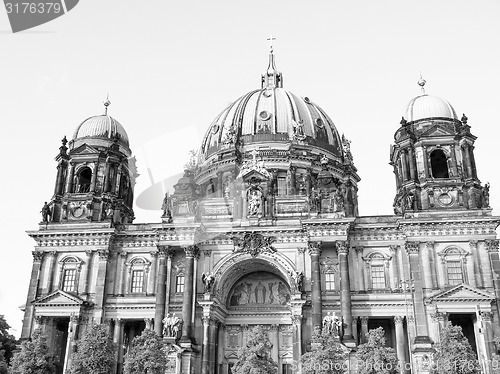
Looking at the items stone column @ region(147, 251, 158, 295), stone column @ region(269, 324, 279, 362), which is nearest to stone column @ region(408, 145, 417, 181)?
stone column @ region(269, 324, 279, 362)

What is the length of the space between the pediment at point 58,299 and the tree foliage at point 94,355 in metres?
7.80

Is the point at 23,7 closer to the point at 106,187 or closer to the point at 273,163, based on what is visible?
the point at 106,187

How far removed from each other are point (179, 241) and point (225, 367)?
37.4 feet

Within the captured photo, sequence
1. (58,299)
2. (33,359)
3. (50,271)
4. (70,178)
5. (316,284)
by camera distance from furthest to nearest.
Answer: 1. (70,178)
2. (50,271)
3. (58,299)
4. (316,284)
5. (33,359)

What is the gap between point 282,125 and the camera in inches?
2586

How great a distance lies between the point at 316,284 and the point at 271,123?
2404 cm

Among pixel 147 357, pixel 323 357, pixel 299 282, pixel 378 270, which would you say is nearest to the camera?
pixel 323 357

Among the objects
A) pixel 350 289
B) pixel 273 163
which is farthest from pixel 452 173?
pixel 273 163

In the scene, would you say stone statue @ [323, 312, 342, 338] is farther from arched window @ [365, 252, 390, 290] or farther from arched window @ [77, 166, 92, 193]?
arched window @ [77, 166, 92, 193]

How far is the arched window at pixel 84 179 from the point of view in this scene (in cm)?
5581

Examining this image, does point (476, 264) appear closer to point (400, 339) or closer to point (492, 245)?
point (492, 245)

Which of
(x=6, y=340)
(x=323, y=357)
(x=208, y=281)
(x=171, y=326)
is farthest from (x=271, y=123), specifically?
(x=6, y=340)

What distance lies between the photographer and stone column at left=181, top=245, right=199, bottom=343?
46.5 m

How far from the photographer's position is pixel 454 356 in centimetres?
3753
